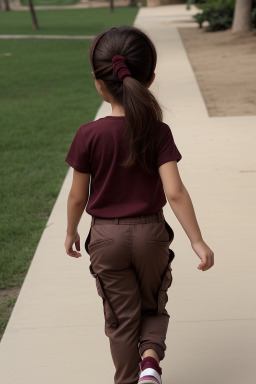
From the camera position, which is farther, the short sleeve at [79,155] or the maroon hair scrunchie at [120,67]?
the short sleeve at [79,155]

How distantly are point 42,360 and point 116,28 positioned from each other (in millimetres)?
1629

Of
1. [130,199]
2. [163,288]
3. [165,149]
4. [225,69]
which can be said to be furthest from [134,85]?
[225,69]

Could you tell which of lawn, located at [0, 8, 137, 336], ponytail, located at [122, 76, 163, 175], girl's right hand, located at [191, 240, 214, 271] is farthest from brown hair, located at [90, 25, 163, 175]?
lawn, located at [0, 8, 137, 336]

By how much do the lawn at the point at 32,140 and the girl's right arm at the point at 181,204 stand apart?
3.47 feet

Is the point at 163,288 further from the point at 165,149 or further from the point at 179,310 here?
the point at 179,310

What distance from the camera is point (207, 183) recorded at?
21.7 feet

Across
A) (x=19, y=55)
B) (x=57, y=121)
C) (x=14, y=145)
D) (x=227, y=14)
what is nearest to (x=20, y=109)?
(x=57, y=121)

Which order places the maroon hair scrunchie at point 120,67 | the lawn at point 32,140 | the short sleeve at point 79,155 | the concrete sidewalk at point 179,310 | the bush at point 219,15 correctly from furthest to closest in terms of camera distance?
the bush at point 219,15 → the lawn at point 32,140 → the concrete sidewalk at point 179,310 → the short sleeve at point 79,155 → the maroon hair scrunchie at point 120,67

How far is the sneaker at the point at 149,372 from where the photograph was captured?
2795 mm

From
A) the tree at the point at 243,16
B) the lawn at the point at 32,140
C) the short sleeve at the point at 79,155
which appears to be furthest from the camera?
the tree at the point at 243,16

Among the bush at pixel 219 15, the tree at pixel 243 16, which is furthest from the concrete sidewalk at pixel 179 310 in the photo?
the bush at pixel 219 15

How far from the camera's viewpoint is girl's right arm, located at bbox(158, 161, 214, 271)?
278 cm

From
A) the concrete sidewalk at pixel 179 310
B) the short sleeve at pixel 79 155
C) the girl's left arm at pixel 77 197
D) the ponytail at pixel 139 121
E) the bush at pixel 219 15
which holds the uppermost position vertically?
the ponytail at pixel 139 121

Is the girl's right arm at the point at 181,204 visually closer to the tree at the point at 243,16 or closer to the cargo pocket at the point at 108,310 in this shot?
the cargo pocket at the point at 108,310
